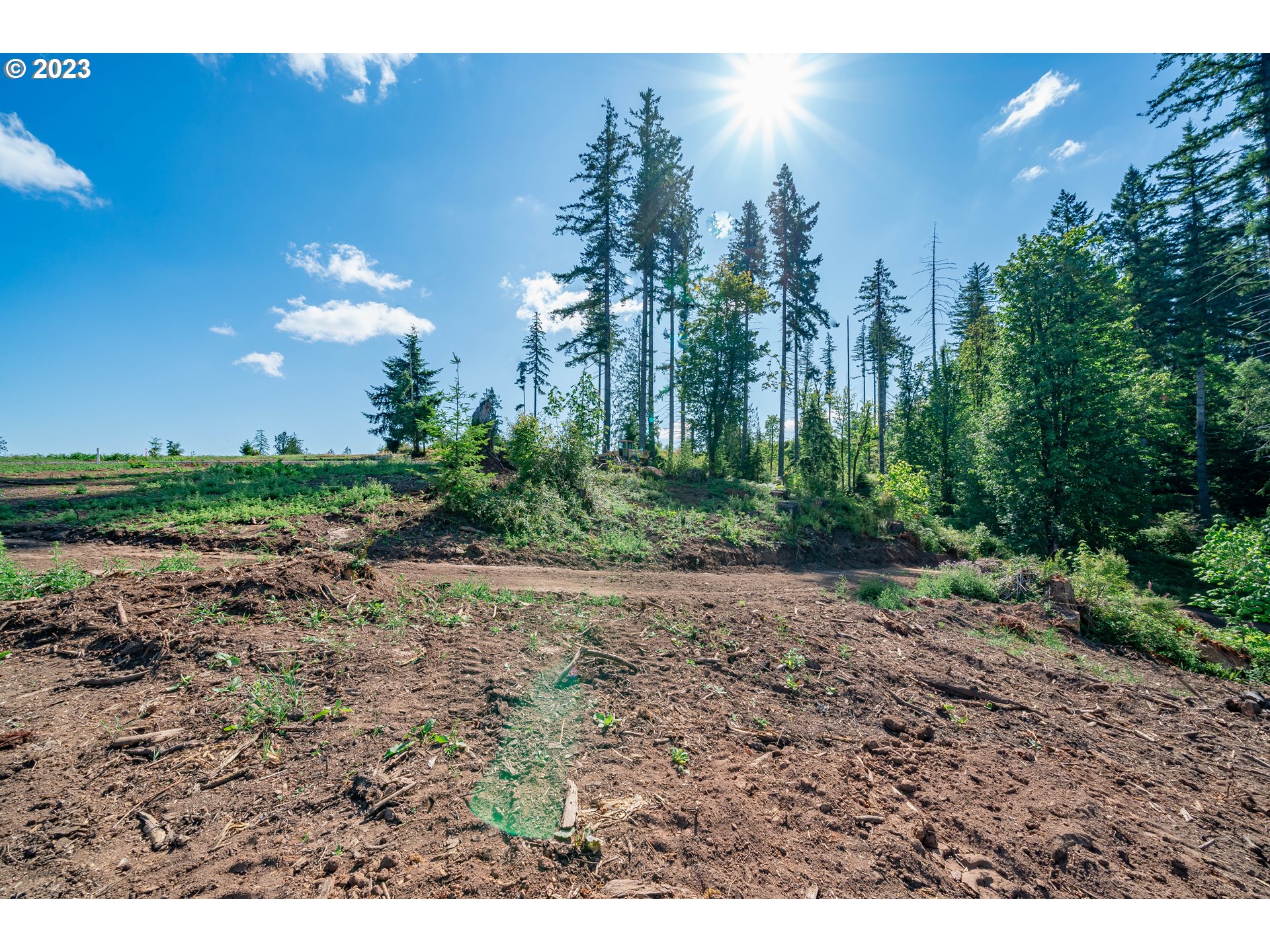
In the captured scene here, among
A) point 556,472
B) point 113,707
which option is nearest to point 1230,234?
point 556,472

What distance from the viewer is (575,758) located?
290 centimetres

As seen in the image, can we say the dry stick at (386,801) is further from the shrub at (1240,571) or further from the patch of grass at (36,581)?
the shrub at (1240,571)

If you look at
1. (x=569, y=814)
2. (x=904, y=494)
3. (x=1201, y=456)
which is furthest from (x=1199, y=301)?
(x=569, y=814)

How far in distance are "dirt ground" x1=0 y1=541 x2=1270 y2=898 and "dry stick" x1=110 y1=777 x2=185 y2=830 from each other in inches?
1.1

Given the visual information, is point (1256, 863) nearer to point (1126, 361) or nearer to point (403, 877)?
point (403, 877)

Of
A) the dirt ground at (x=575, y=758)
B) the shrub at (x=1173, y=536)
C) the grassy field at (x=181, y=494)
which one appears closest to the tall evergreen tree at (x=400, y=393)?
the grassy field at (x=181, y=494)

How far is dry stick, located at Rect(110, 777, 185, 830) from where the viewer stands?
89.8 inches

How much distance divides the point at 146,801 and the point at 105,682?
1863mm

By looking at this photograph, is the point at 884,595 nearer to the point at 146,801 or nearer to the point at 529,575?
the point at 529,575

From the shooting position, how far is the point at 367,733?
3.01 metres

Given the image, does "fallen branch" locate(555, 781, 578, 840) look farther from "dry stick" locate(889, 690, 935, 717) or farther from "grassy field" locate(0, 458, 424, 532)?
"grassy field" locate(0, 458, 424, 532)

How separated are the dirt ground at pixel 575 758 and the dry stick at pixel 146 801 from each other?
28 mm

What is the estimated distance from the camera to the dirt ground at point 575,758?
212 centimetres

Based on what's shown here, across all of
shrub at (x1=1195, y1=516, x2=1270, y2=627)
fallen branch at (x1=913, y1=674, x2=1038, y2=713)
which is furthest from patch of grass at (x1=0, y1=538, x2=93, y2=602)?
shrub at (x1=1195, y1=516, x2=1270, y2=627)
